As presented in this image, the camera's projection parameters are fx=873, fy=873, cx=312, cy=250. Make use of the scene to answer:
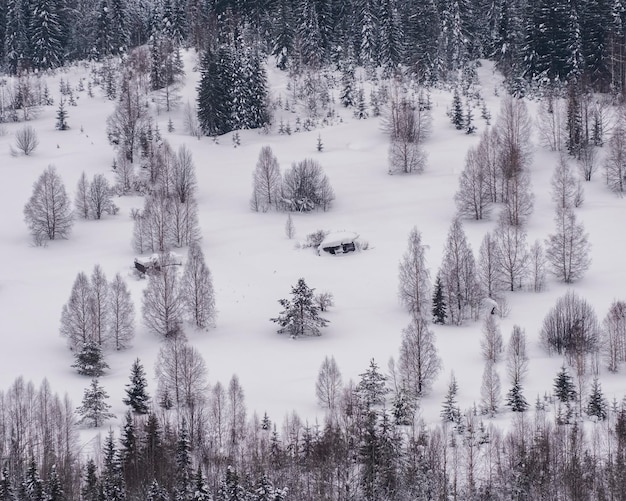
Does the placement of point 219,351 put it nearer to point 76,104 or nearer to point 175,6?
point 76,104

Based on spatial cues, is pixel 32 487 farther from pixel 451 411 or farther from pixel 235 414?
pixel 451 411

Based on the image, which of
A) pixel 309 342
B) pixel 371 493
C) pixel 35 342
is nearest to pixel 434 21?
pixel 309 342

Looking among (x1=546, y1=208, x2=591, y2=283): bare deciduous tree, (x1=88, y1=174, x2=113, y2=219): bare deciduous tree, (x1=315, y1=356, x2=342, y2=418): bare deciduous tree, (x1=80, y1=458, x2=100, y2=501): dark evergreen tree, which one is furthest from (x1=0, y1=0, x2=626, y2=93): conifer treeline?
(x1=80, y1=458, x2=100, y2=501): dark evergreen tree

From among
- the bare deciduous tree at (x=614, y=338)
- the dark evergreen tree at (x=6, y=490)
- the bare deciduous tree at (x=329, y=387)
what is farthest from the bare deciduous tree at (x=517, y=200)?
the dark evergreen tree at (x=6, y=490)

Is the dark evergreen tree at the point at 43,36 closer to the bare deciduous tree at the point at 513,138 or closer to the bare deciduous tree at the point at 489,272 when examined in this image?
the bare deciduous tree at the point at 513,138

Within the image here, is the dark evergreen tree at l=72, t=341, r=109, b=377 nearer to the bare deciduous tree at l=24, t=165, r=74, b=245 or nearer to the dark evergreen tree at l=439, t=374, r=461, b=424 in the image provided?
the dark evergreen tree at l=439, t=374, r=461, b=424

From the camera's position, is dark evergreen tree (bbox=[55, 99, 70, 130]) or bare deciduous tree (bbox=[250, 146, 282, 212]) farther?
dark evergreen tree (bbox=[55, 99, 70, 130])
